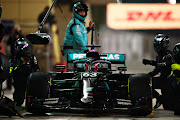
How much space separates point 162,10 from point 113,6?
3661mm

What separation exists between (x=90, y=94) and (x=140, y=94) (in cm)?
85

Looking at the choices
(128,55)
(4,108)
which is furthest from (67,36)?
(128,55)

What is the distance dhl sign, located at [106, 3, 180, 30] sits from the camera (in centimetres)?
2658

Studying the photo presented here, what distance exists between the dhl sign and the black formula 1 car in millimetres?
19085

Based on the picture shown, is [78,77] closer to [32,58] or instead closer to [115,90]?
[115,90]

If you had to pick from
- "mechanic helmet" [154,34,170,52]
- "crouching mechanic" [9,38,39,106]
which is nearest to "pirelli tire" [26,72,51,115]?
"crouching mechanic" [9,38,39,106]

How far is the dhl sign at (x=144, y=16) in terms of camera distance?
2658 centimetres

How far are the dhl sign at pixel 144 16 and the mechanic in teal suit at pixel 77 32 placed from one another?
16.5 meters

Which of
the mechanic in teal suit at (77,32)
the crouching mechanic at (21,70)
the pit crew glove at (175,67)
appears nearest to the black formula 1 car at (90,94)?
the pit crew glove at (175,67)

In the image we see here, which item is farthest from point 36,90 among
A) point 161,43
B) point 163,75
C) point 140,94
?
point 161,43

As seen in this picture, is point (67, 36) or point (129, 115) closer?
point (129, 115)

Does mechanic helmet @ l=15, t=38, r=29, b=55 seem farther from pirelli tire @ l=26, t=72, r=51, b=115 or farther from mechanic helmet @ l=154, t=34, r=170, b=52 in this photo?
mechanic helmet @ l=154, t=34, r=170, b=52

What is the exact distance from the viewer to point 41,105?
7246 mm

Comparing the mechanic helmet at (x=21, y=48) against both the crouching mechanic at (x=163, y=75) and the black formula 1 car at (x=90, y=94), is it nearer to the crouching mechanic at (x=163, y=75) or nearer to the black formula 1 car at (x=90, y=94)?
the black formula 1 car at (x=90, y=94)
